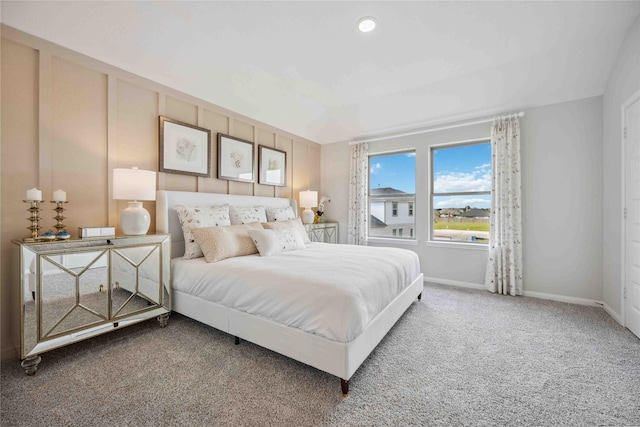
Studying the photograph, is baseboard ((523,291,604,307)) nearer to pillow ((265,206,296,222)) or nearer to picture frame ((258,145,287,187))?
pillow ((265,206,296,222))

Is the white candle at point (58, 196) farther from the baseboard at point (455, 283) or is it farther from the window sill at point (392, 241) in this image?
the baseboard at point (455, 283)

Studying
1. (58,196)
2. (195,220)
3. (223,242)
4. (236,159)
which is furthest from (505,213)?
(58,196)

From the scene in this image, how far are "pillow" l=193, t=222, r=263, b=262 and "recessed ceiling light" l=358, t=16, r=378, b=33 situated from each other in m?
2.27

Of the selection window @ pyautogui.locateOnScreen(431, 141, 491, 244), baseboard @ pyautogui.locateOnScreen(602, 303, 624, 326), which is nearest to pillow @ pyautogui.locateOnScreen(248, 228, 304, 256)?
window @ pyautogui.locateOnScreen(431, 141, 491, 244)

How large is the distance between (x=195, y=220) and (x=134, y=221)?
21.1 inches

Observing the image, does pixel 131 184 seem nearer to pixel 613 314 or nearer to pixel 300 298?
pixel 300 298

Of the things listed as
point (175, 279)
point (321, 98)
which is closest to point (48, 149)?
point (175, 279)

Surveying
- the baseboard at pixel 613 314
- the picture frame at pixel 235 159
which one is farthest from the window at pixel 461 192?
the picture frame at pixel 235 159

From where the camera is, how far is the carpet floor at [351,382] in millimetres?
1398

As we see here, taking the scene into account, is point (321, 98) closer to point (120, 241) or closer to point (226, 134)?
point (226, 134)

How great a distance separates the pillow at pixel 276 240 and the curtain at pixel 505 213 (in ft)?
8.80

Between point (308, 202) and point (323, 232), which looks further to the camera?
point (323, 232)

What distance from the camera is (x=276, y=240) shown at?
2.80 metres

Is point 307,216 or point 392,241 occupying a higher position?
point 307,216
